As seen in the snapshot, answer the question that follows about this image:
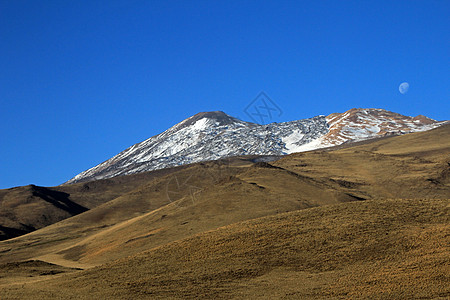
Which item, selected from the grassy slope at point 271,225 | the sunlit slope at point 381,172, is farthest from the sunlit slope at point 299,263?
the sunlit slope at point 381,172

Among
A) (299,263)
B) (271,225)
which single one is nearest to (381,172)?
(271,225)

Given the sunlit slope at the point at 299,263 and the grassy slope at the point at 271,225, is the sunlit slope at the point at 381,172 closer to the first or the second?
the grassy slope at the point at 271,225

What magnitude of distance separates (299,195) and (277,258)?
1309 inches

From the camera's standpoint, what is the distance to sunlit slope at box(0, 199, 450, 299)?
31234mm

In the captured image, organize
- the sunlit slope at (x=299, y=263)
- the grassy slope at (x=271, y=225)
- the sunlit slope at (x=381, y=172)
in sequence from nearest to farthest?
the sunlit slope at (x=299, y=263), the grassy slope at (x=271, y=225), the sunlit slope at (x=381, y=172)

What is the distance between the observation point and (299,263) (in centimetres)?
3675

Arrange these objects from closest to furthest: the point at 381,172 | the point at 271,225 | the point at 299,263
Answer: the point at 299,263, the point at 271,225, the point at 381,172

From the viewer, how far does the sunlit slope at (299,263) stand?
3123 cm

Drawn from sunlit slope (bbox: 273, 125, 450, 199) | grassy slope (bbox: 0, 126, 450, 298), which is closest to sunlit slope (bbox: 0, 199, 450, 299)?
grassy slope (bbox: 0, 126, 450, 298)

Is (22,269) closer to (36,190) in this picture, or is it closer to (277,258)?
(277,258)

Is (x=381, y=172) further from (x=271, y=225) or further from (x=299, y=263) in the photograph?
(x=299, y=263)

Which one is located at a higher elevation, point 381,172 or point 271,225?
point 381,172

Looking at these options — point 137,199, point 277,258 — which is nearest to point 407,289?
point 277,258

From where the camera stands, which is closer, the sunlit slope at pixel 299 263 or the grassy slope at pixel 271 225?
the sunlit slope at pixel 299 263
